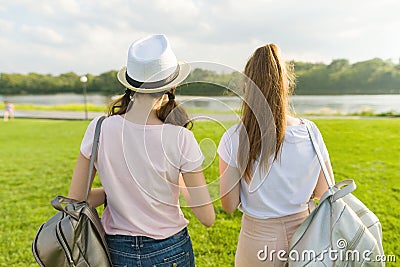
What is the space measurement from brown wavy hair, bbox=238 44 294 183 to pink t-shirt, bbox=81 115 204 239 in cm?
20

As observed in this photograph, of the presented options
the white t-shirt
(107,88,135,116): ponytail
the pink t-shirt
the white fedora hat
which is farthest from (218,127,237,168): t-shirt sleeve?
(107,88,135,116): ponytail

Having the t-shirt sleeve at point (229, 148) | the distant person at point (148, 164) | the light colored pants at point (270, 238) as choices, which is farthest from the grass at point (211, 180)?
the light colored pants at point (270, 238)

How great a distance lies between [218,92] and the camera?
1.57 metres

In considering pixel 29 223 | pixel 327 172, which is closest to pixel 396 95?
pixel 29 223

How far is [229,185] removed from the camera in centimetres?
174

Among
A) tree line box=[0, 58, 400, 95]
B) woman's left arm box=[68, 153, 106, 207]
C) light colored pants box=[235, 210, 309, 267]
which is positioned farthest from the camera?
light colored pants box=[235, 210, 309, 267]

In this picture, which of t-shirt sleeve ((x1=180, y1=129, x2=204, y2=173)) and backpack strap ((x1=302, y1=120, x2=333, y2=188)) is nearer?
t-shirt sleeve ((x1=180, y1=129, x2=204, y2=173))

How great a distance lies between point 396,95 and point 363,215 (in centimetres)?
896

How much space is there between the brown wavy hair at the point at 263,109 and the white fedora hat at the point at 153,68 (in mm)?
274

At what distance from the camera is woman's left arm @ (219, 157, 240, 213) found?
5.62 feet

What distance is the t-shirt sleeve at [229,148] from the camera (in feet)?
5.51

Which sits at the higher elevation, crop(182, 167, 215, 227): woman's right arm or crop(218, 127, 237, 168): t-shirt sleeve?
crop(218, 127, 237, 168): t-shirt sleeve

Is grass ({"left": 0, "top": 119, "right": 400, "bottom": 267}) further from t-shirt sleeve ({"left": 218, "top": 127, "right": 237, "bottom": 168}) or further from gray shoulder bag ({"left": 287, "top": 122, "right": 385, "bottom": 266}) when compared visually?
gray shoulder bag ({"left": 287, "top": 122, "right": 385, "bottom": 266})

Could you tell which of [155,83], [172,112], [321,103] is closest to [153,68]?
[155,83]
